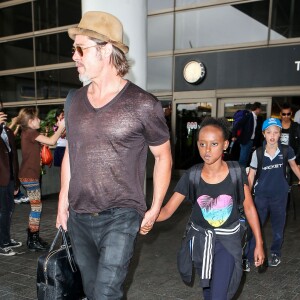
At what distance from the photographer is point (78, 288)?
2.43 meters

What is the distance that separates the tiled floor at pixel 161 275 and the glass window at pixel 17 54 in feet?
36.6

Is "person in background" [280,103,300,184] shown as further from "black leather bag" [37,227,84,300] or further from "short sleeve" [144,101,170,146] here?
"black leather bag" [37,227,84,300]

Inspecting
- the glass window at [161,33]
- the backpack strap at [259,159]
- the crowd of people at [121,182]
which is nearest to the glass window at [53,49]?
the glass window at [161,33]

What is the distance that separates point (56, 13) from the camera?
49.1 ft

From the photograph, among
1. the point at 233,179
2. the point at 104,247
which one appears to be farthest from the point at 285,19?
the point at 104,247

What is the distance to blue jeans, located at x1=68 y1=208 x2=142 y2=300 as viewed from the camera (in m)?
2.19

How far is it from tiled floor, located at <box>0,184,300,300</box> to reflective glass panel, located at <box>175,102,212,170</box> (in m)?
5.97

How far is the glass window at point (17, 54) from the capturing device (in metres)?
15.7

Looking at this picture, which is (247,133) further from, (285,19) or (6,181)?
(6,181)

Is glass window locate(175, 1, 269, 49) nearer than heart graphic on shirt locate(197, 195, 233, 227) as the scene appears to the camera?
No

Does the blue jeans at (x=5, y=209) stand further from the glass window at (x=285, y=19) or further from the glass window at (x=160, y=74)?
the glass window at (x=285, y=19)

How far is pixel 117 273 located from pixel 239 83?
9.66 m

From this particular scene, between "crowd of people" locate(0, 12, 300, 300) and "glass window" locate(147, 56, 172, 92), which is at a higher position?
"glass window" locate(147, 56, 172, 92)

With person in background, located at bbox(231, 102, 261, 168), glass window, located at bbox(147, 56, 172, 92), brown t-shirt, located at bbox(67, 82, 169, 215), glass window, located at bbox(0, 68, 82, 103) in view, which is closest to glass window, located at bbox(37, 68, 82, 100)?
glass window, located at bbox(0, 68, 82, 103)
